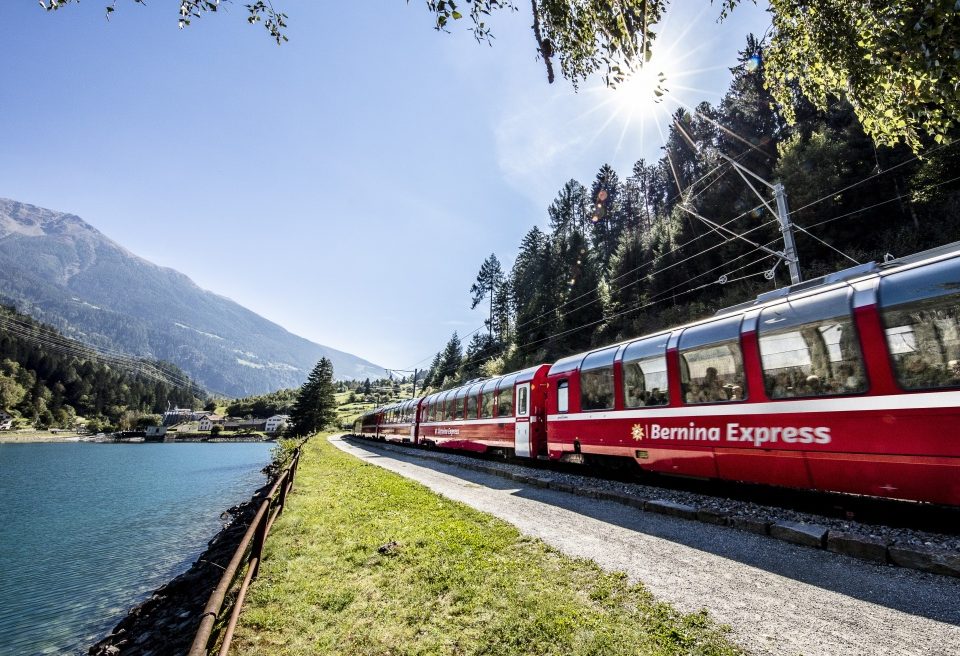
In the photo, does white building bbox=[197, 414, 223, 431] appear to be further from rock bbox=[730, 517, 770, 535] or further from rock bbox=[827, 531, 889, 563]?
rock bbox=[827, 531, 889, 563]

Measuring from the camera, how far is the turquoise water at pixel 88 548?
8422mm

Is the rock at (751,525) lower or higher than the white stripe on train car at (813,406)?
lower

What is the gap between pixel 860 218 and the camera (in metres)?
26.7

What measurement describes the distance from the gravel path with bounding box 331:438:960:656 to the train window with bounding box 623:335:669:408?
3.27m

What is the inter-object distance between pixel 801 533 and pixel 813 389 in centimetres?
241

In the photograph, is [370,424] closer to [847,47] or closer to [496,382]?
[496,382]

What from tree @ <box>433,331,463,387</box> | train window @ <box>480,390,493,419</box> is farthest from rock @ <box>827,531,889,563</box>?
tree @ <box>433,331,463,387</box>

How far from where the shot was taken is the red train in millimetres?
5418

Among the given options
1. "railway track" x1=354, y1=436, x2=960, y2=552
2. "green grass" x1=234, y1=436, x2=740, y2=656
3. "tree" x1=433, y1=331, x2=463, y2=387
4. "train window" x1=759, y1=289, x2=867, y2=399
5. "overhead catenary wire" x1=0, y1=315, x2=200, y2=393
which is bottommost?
"green grass" x1=234, y1=436, x2=740, y2=656

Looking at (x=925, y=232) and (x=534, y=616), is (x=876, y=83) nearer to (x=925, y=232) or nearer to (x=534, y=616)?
(x=534, y=616)

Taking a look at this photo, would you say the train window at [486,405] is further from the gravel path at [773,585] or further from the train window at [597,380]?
the gravel path at [773,585]

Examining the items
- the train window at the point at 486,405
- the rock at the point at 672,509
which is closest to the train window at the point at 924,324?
the rock at the point at 672,509

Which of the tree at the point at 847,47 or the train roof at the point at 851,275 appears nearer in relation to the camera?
the tree at the point at 847,47

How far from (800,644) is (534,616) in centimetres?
195
